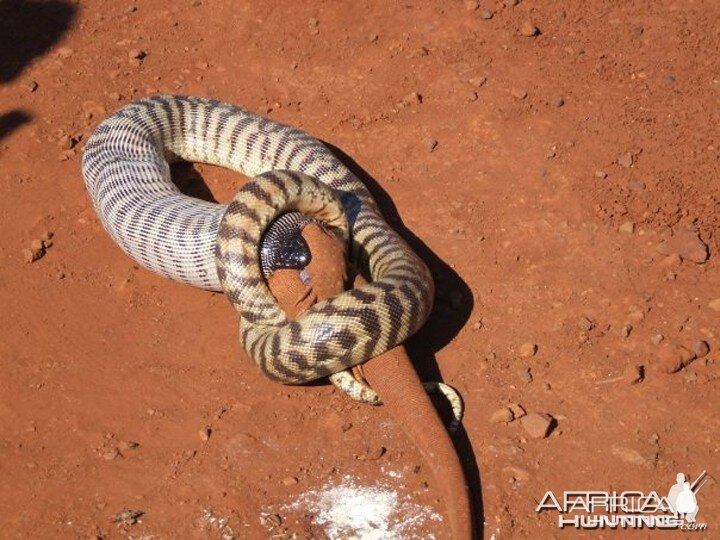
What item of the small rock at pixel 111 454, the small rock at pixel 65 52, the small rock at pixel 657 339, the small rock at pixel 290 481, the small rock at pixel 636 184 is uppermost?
the small rock at pixel 636 184

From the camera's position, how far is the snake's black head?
6605mm

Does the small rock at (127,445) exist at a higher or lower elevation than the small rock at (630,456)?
lower

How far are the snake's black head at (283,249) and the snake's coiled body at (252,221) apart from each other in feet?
0.25

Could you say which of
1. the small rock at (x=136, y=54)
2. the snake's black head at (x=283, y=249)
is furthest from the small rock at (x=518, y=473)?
the small rock at (x=136, y=54)

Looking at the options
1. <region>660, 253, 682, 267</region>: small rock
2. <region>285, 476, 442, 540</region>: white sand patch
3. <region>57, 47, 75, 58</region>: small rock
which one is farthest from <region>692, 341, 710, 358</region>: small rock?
<region>57, 47, 75, 58</region>: small rock

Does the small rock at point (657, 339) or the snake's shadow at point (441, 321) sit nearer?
the snake's shadow at point (441, 321)

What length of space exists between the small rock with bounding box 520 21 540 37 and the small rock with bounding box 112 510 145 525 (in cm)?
658

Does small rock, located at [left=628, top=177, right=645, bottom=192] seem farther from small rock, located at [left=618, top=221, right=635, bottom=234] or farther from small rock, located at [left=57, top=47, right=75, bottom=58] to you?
small rock, located at [left=57, top=47, right=75, bottom=58]

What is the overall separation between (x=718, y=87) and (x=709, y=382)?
376 centimetres

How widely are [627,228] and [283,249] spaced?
3.06 meters

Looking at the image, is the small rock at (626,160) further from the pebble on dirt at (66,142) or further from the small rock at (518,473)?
the pebble on dirt at (66,142)

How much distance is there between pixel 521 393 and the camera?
255 inches

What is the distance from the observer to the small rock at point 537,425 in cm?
613

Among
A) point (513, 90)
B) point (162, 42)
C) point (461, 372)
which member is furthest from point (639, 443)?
point (162, 42)
